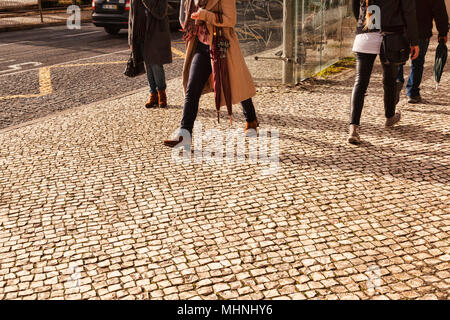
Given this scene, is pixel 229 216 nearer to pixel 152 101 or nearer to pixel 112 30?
pixel 152 101

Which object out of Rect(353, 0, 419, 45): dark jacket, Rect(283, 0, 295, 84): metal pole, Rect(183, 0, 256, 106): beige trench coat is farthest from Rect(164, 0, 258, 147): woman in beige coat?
Rect(283, 0, 295, 84): metal pole

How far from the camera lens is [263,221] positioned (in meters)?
3.83

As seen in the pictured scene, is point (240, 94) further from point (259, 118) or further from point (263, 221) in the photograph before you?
point (263, 221)

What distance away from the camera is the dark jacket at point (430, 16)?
6097mm

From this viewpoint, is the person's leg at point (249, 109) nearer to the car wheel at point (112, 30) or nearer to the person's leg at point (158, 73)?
the person's leg at point (158, 73)

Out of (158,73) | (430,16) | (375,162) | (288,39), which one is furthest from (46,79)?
(375,162)

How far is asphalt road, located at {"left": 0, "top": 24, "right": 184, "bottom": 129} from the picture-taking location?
7855 millimetres

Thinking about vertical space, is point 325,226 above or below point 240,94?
below

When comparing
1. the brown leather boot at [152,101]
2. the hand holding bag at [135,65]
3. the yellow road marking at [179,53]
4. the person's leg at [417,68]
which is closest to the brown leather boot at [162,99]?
the brown leather boot at [152,101]

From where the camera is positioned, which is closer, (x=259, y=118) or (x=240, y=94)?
(x=240, y=94)
